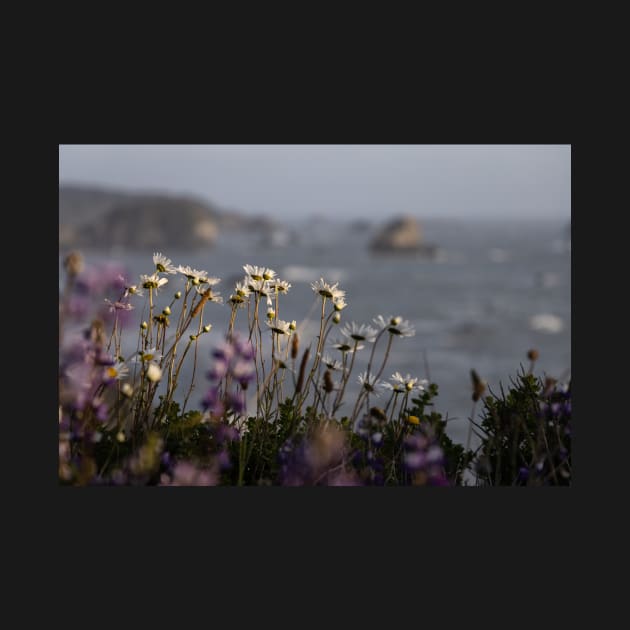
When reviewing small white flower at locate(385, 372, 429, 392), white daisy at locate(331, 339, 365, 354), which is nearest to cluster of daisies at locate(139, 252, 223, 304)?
white daisy at locate(331, 339, 365, 354)

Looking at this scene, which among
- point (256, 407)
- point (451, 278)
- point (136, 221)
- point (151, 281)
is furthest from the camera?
point (451, 278)

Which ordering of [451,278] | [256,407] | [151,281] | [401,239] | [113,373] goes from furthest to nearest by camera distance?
1. [401,239]
2. [451,278]
3. [256,407]
4. [151,281]
5. [113,373]

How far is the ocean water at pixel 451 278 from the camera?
509cm

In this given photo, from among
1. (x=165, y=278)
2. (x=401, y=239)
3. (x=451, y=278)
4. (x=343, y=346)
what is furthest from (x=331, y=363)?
(x=401, y=239)

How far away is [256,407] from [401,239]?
3689 millimetres

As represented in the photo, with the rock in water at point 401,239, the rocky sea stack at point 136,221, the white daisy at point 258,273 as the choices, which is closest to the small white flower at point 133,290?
the white daisy at point 258,273

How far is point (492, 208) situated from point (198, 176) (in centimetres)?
208

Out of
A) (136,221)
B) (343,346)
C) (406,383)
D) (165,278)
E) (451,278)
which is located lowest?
(406,383)

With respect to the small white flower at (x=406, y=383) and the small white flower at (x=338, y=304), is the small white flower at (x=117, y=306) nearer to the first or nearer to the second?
the small white flower at (x=338, y=304)

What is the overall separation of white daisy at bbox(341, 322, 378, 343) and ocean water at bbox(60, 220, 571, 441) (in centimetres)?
162

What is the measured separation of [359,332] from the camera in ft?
9.00

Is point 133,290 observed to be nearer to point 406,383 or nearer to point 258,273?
point 258,273

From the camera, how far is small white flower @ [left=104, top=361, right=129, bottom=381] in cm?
268

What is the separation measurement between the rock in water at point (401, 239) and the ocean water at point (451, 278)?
0.24ft
